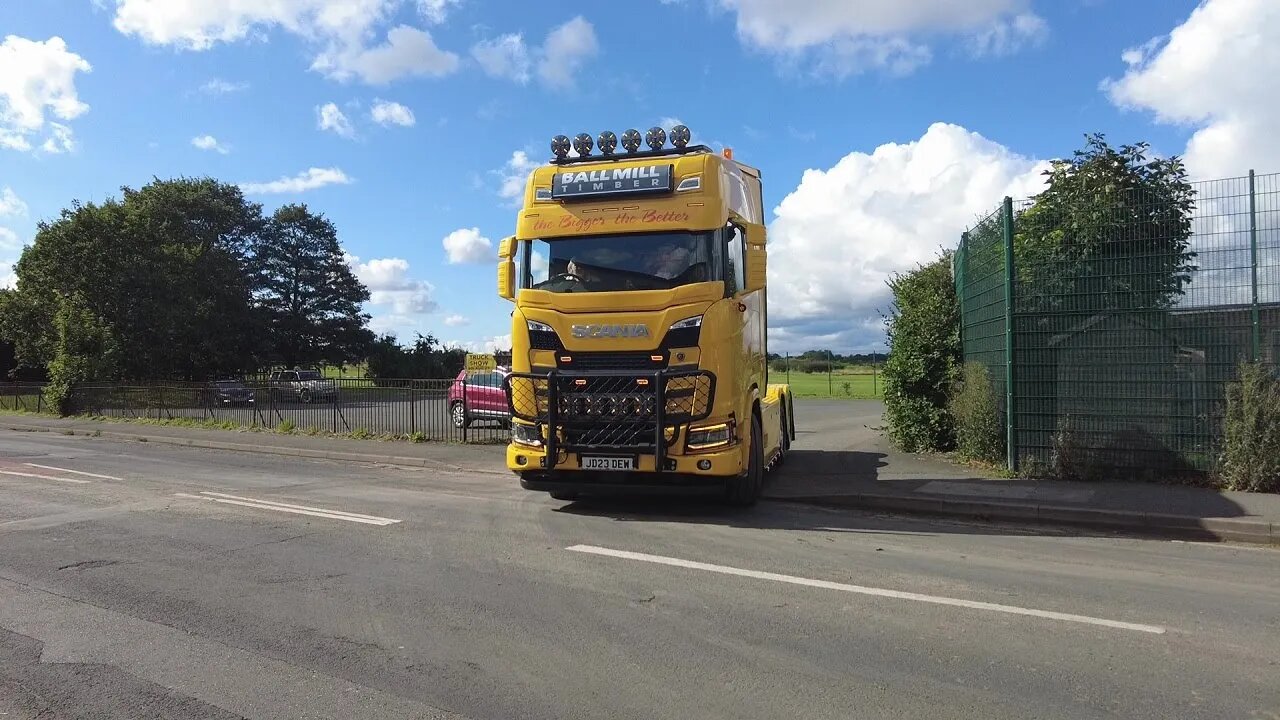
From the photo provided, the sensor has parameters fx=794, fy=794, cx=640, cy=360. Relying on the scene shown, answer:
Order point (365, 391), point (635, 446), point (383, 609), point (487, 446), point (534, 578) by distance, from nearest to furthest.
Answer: point (383, 609) < point (534, 578) < point (635, 446) < point (487, 446) < point (365, 391)

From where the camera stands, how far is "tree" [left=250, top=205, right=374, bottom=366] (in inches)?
2287

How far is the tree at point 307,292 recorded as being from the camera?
5809 cm

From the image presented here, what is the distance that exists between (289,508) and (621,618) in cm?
→ 616

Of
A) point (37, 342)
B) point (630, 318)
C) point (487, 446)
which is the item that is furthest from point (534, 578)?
point (37, 342)

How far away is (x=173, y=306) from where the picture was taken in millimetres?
42125

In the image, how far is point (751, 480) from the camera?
938 cm

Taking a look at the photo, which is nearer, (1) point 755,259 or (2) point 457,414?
(1) point 755,259

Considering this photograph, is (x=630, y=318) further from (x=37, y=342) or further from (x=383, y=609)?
(x=37, y=342)

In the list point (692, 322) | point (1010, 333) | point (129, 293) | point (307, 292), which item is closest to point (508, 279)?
point (692, 322)

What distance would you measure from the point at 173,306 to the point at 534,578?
4338cm

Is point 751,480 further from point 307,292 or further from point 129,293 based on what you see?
point 307,292

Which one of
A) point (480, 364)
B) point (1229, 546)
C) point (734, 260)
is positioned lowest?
point (1229, 546)

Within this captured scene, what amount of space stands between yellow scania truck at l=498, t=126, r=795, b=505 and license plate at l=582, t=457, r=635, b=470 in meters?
0.01

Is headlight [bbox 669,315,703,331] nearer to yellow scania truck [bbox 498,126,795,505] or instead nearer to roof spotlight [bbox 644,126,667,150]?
yellow scania truck [bbox 498,126,795,505]
